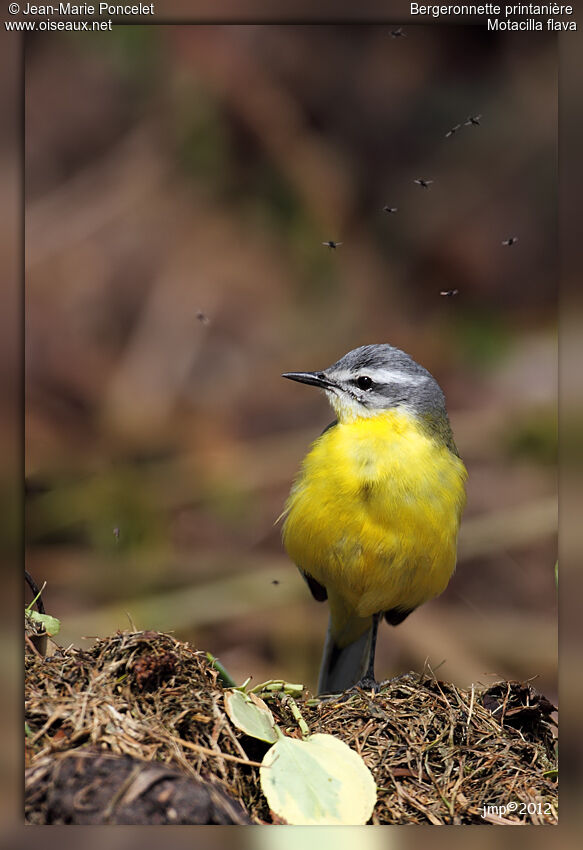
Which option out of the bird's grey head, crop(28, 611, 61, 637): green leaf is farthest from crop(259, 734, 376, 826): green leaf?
the bird's grey head

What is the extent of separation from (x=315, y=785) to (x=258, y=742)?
29 centimetres

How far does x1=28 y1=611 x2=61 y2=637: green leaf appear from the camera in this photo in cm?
335

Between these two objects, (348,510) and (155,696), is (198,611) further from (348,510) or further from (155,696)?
(155,696)

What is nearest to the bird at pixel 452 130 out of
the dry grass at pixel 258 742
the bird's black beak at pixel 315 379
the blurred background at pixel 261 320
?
the blurred background at pixel 261 320

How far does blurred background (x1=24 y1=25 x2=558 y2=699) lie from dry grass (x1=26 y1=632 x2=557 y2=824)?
57.4 inches

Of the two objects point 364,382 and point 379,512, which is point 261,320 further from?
point 379,512

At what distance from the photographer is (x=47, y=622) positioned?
3.37 meters

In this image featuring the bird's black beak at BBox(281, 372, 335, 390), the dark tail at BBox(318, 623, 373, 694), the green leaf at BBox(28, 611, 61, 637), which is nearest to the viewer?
the green leaf at BBox(28, 611, 61, 637)

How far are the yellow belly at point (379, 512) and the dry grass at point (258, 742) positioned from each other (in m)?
0.64

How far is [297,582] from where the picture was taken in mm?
6258

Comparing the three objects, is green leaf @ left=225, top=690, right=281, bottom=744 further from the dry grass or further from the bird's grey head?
the bird's grey head

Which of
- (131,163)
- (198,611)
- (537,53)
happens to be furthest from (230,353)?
(537,53)

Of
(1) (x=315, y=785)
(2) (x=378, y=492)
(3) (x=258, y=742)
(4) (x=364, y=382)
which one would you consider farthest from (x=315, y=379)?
(1) (x=315, y=785)

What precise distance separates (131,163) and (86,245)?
0.72m
